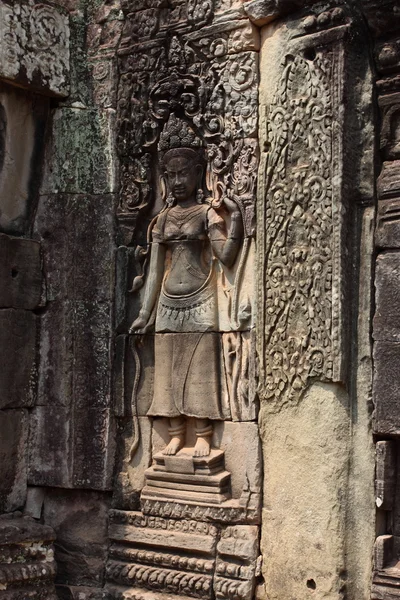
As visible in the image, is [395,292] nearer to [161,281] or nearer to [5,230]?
[161,281]

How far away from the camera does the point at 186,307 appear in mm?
5777

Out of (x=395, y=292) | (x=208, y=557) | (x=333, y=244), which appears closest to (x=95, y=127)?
(x=333, y=244)

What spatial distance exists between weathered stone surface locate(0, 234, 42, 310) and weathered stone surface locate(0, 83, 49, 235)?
0.15 m

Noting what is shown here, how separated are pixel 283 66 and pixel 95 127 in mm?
1594

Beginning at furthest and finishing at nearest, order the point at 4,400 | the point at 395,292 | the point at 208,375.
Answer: the point at 4,400
the point at 208,375
the point at 395,292

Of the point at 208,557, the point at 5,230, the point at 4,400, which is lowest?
the point at 208,557

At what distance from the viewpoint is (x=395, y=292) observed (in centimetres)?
496

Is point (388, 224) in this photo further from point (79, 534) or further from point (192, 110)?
point (79, 534)

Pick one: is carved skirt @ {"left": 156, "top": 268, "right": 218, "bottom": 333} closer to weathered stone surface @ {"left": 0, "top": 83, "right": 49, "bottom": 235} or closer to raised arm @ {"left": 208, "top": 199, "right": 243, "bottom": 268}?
raised arm @ {"left": 208, "top": 199, "right": 243, "bottom": 268}

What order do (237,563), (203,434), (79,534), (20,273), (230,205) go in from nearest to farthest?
1. (237,563)
2. (230,205)
3. (203,434)
4. (79,534)
5. (20,273)

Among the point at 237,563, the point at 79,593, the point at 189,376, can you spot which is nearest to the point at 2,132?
the point at 189,376

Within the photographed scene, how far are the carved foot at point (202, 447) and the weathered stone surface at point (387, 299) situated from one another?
1364mm

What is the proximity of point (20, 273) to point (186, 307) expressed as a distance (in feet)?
4.39

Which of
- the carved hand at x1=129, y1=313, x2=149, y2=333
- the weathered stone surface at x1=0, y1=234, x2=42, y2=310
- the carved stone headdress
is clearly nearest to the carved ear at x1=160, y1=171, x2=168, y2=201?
the carved stone headdress
